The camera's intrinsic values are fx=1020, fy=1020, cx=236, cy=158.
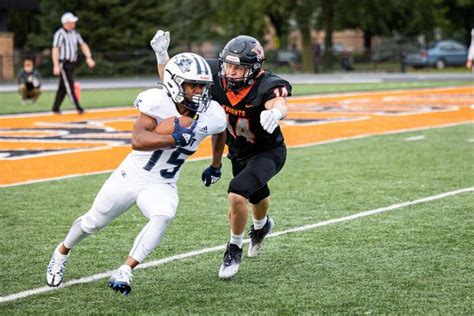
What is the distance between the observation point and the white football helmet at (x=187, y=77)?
569cm

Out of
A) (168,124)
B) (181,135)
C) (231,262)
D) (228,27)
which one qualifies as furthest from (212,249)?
(228,27)

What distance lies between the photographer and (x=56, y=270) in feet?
19.6

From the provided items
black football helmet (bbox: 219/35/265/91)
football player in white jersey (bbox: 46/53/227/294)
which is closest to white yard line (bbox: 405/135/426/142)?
black football helmet (bbox: 219/35/265/91)

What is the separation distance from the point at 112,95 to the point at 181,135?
20.7 meters

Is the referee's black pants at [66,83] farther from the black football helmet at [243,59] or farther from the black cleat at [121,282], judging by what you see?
the black cleat at [121,282]

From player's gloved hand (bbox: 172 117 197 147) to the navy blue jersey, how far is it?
91 cm

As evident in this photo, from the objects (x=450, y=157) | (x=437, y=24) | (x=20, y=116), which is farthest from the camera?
(x=437, y=24)

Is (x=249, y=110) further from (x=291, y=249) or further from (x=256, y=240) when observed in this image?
(x=291, y=249)

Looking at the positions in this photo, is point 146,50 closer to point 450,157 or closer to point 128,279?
point 450,157

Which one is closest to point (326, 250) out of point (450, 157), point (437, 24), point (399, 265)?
point (399, 265)

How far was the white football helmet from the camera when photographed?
569 cm

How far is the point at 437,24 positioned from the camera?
4703 centimetres

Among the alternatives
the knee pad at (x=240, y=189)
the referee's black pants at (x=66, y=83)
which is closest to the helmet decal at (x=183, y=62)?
the knee pad at (x=240, y=189)

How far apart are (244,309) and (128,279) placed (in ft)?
2.11
